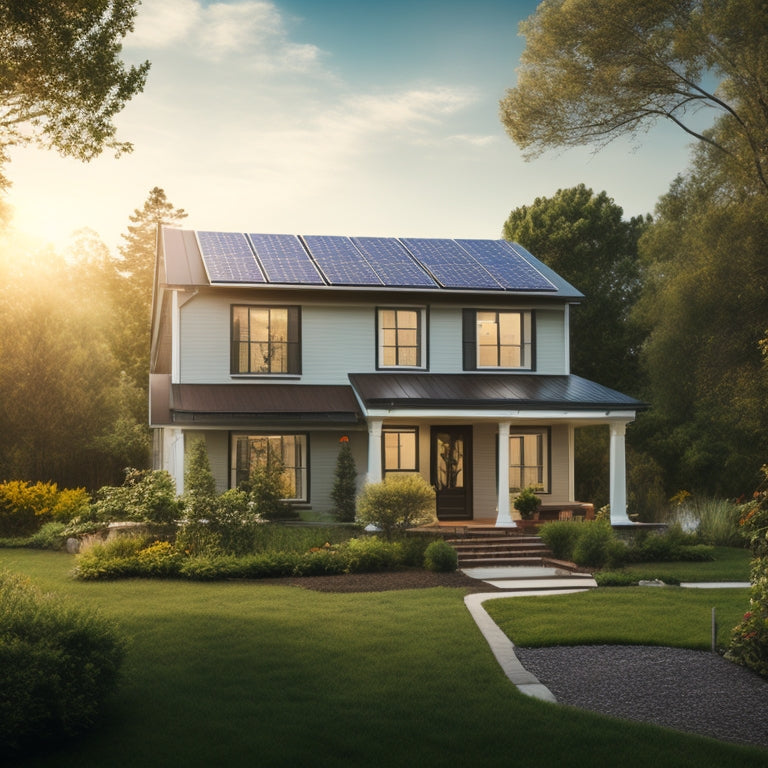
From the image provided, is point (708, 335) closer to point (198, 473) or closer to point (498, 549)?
point (498, 549)

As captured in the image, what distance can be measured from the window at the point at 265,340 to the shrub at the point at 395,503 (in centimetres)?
536

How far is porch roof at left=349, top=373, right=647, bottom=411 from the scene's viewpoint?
66.9ft

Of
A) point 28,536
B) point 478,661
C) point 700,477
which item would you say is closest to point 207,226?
point 28,536

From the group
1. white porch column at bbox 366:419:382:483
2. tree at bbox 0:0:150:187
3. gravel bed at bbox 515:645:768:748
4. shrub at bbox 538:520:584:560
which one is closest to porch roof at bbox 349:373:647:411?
white porch column at bbox 366:419:382:483

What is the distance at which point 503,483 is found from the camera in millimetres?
20438

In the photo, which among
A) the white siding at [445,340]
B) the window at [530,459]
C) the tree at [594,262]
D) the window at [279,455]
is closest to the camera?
the window at [279,455]

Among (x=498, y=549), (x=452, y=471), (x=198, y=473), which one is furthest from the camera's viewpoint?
(x=452, y=471)

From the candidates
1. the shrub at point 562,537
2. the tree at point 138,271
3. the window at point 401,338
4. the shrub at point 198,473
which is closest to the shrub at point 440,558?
the shrub at point 562,537

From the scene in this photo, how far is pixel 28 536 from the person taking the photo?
21281 millimetres

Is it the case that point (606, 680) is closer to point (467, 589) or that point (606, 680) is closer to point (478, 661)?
point (478, 661)

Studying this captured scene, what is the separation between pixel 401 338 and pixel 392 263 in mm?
2266

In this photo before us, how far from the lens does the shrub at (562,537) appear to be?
1808 cm

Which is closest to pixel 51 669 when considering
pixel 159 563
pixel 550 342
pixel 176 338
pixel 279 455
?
pixel 159 563

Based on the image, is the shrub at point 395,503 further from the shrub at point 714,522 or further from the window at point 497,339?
the shrub at point 714,522
